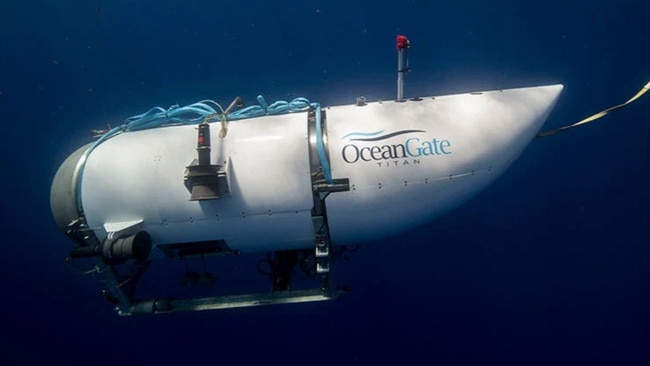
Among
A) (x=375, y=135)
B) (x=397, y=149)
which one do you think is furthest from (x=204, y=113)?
(x=397, y=149)

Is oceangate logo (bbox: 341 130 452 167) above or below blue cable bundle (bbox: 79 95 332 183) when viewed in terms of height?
below

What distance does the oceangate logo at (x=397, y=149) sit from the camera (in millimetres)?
2365

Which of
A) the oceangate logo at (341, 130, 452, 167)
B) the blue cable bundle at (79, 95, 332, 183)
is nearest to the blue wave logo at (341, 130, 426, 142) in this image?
the oceangate logo at (341, 130, 452, 167)

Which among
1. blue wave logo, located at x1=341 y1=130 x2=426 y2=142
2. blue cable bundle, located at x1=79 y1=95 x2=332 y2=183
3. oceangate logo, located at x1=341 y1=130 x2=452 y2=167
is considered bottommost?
oceangate logo, located at x1=341 y1=130 x2=452 y2=167

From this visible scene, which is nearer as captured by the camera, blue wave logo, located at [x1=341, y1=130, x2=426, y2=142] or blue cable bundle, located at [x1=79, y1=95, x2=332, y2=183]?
blue wave logo, located at [x1=341, y1=130, x2=426, y2=142]

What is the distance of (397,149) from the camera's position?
2.37 m

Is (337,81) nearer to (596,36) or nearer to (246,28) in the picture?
(246,28)

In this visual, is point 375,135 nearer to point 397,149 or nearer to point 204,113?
point 397,149

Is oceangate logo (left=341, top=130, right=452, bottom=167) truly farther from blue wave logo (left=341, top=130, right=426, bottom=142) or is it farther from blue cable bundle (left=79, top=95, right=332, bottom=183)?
blue cable bundle (left=79, top=95, right=332, bottom=183)

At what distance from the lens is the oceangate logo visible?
7.76ft

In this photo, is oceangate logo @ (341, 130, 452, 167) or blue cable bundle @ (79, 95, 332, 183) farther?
blue cable bundle @ (79, 95, 332, 183)

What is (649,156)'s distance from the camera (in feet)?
16.3

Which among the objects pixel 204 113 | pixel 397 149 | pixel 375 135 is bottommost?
pixel 397 149

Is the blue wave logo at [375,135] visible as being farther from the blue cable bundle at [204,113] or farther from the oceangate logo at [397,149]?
the blue cable bundle at [204,113]
